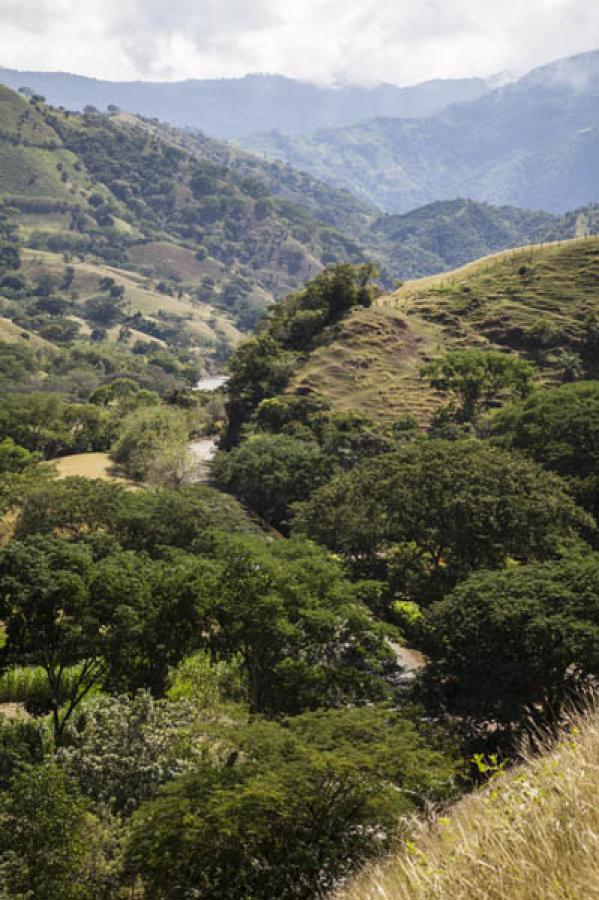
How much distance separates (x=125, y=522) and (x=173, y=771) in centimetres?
2032

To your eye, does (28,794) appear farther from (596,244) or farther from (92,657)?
(596,244)

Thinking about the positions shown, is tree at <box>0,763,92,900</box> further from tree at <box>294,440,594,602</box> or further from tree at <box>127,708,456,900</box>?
tree at <box>294,440,594,602</box>

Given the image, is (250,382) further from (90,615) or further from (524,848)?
(524,848)

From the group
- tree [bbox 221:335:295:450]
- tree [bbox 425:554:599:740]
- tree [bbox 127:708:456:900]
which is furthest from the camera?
tree [bbox 221:335:295:450]

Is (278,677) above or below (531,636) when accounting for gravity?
below

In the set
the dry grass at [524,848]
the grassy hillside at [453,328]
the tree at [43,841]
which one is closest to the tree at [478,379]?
the grassy hillside at [453,328]

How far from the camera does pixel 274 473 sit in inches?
2226

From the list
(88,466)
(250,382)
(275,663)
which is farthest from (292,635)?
(250,382)

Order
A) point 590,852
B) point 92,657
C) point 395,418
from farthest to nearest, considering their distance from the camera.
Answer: point 395,418
point 92,657
point 590,852

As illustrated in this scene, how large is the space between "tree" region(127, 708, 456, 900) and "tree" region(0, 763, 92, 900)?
113 centimetres

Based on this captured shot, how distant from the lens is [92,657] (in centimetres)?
2116

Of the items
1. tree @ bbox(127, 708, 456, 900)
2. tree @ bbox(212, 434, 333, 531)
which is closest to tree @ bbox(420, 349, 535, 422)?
tree @ bbox(212, 434, 333, 531)

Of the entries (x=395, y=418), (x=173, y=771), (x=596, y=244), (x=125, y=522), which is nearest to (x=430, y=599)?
(x=125, y=522)

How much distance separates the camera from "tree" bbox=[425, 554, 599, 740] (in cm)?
2133
